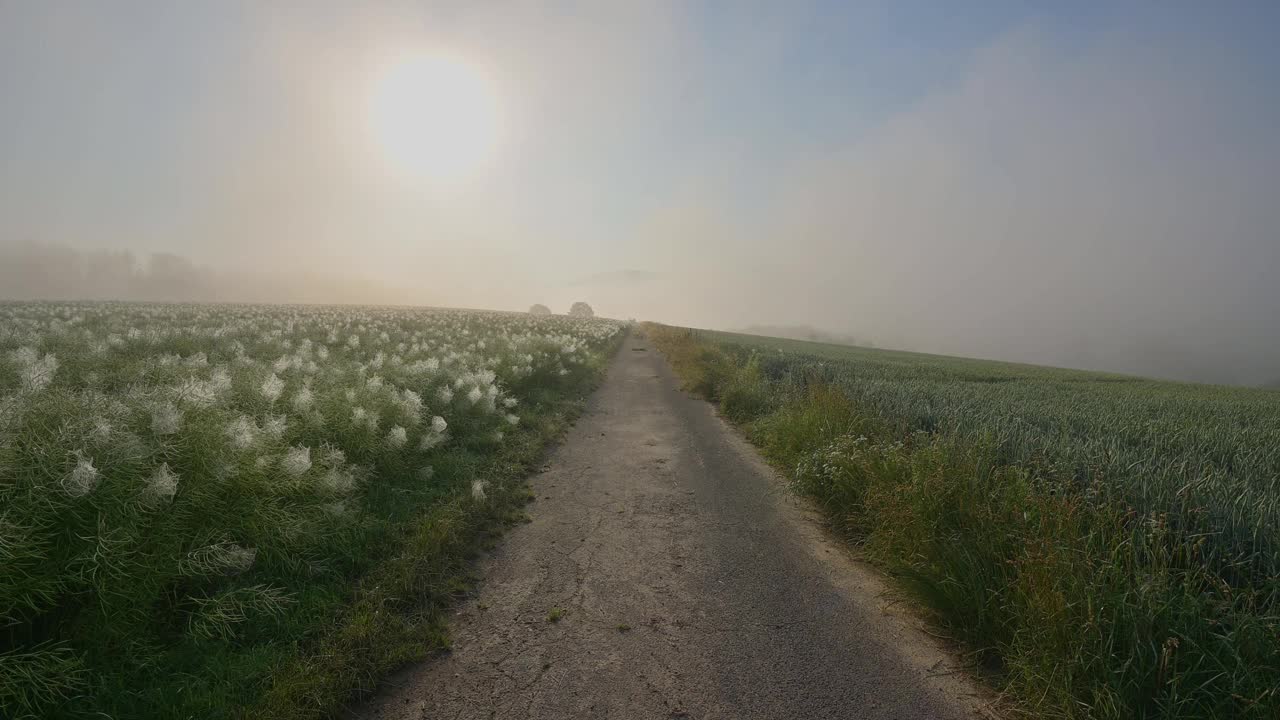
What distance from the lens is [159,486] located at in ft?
11.3

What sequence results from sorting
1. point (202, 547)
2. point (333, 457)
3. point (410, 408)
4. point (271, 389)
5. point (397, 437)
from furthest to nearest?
point (410, 408) → point (397, 437) → point (271, 389) → point (333, 457) → point (202, 547)

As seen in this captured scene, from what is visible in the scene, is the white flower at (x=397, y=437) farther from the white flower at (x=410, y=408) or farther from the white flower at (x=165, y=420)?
the white flower at (x=165, y=420)

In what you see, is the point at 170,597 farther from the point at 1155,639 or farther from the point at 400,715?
the point at 1155,639

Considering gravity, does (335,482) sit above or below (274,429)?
below

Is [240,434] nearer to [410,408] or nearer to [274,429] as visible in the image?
[274,429]

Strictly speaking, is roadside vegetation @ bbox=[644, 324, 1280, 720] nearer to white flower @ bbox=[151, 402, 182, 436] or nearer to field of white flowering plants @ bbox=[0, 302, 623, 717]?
field of white flowering plants @ bbox=[0, 302, 623, 717]

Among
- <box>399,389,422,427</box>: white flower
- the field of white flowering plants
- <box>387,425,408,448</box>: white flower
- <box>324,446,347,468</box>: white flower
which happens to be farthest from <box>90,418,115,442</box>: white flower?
<box>399,389,422,427</box>: white flower

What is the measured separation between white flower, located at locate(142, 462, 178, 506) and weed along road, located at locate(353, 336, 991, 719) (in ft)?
6.46

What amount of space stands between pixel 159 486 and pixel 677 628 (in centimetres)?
398

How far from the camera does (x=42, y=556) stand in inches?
114

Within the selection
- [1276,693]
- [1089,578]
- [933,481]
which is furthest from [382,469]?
[1276,693]

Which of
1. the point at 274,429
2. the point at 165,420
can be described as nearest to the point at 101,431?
the point at 165,420

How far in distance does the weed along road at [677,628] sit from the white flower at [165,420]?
2.59 m

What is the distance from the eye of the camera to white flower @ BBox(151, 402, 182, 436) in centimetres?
391
